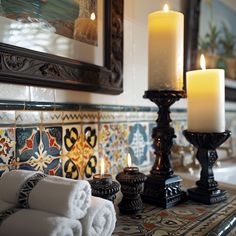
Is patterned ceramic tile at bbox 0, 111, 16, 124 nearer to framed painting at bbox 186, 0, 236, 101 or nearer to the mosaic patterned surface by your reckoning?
the mosaic patterned surface

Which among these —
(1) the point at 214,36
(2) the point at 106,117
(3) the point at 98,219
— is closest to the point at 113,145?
(2) the point at 106,117

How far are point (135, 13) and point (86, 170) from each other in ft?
1.64

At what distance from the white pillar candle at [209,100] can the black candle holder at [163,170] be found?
46 mm

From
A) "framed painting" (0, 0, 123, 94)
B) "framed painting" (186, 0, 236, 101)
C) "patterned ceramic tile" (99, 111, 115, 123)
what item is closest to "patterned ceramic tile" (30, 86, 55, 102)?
"framed painting" (0, 0, 123, 94)

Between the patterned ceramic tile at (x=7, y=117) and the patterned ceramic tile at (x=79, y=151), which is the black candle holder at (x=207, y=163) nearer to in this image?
the patterned ceramic tile at (x=79, y=151)

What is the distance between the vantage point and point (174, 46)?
2.15ft

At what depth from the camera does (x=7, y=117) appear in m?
0.55

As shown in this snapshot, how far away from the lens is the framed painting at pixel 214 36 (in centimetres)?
112

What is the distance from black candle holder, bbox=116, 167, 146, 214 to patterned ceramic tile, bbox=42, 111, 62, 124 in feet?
0.63

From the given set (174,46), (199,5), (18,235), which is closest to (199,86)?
(174,46)

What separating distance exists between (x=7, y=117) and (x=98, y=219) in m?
0.27

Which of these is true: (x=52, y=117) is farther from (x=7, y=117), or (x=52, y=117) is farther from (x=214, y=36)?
(x=214, y=36)

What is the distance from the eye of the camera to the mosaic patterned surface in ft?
1.59

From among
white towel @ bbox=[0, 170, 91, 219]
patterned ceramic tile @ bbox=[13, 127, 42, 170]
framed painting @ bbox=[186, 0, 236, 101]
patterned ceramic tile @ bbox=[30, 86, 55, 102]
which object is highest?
framed painting @ bbox=[186, 0, 236, 101]
